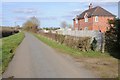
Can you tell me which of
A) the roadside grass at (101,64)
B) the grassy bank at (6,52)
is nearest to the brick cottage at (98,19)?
the grassy bank at (6,52)

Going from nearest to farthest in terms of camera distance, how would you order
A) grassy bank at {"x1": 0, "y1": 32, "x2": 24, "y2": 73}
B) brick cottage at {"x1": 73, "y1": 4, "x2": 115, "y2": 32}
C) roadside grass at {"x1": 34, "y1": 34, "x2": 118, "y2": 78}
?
roadside grass at {"x1": 34, "y1": 34, "x2": 118, "y2": 78} → grassy bank at {"x1": 0, "y1": 32, "x2": 24, "y2": 73} → brick cottage at {"x1": 73, "y1": 4, "x2": 115, "y2": 32}

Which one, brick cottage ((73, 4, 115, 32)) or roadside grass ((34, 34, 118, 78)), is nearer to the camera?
roadside grass ((34, 34, 118, 78))

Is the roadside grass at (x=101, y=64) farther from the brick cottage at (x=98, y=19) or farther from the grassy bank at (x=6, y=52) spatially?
the brick cottage at (x=98, y=19)

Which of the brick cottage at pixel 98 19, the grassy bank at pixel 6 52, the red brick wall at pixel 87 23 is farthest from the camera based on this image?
the red brick wall at pixel 87 23

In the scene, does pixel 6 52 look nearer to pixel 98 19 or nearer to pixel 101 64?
pixel 101 64

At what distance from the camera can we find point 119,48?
21359mm

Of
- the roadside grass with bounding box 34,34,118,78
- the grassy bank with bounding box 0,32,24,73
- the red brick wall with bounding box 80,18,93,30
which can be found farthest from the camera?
the red brick wall with bounding box 80,18,93,30

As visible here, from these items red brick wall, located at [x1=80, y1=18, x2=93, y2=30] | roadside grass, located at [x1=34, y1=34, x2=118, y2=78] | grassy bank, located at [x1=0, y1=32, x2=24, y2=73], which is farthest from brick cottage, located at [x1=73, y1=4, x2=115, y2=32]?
roadside grass, located at [x1=34, y1=34, x2=118, y2=78]

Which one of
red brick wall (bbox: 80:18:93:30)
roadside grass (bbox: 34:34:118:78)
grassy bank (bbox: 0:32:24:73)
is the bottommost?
roadside grass (bbox: 34:34:118:78)

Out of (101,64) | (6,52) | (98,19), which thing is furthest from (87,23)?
(101,64)

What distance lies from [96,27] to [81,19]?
10.7 m

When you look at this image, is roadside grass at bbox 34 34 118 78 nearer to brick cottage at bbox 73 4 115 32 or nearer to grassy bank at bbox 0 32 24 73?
grassy bank at bbox 0 32 24 73

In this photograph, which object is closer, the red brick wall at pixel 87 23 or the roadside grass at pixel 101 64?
the roadside grass at pixel 101 64

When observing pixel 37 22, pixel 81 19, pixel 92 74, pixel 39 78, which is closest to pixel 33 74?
pixel 39 78
